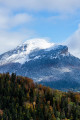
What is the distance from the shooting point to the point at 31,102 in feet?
542

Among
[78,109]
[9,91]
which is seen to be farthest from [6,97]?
[78,109]

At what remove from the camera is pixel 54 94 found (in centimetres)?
17800

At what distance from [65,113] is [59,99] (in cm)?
1381

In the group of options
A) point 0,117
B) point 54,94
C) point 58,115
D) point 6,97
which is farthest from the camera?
point 54,94

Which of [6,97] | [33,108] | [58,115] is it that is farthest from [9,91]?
[58,115]

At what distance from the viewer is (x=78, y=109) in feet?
527

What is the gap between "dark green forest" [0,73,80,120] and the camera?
482 feet

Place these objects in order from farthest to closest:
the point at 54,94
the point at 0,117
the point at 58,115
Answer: the point at 54,94, the point at 58,115, the point at 0,117

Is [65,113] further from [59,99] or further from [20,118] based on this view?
[20,118]

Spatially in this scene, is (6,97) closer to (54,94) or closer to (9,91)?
(9,91)

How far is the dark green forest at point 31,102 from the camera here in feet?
482

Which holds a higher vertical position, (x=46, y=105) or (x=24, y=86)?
(x=24, y=86)

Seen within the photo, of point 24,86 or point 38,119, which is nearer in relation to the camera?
point 38,119

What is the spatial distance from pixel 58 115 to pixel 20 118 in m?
25.0
